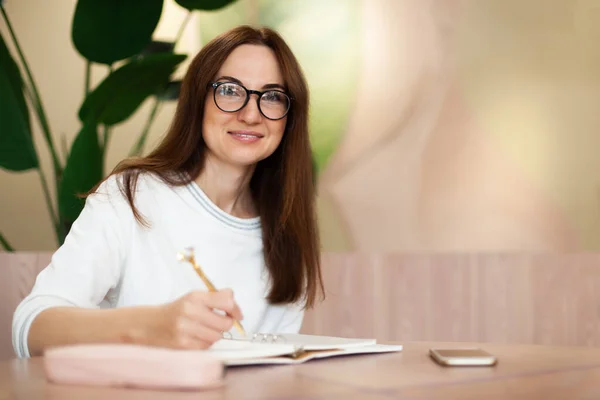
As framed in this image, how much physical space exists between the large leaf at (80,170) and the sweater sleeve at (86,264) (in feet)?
1.88

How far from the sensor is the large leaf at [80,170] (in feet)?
7.00

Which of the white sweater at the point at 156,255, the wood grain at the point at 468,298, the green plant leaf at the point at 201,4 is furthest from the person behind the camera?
the wood grain at the point at 468,298

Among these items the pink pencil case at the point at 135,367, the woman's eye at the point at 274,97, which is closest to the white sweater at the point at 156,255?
the woman's eye at the point at 274,97

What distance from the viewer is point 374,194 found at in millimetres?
2807

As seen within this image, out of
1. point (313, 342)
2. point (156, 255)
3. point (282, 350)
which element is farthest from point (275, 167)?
point (282, 350)

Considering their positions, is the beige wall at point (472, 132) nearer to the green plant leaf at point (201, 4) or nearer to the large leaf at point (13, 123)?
the green plant leaf at point (201, 4)

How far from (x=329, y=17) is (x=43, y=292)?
6.18 ft

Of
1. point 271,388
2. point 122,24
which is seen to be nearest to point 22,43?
point 122,24

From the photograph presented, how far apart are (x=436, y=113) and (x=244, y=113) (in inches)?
53.1

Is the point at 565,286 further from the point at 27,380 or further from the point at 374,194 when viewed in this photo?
the point at 27,380

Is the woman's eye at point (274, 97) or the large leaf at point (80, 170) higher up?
the woman's eye at point (274, 97)

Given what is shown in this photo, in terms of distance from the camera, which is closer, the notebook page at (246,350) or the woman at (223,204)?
the notebook page at (246,350)

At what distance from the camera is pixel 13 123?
2.25 meters

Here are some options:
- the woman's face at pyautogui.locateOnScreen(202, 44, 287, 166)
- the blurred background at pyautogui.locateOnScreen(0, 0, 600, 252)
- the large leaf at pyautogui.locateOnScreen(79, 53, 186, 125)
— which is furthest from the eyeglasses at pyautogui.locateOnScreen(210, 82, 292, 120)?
the blurred background at pyautogui.locateOnScreen(0, 0, 600, 252)
